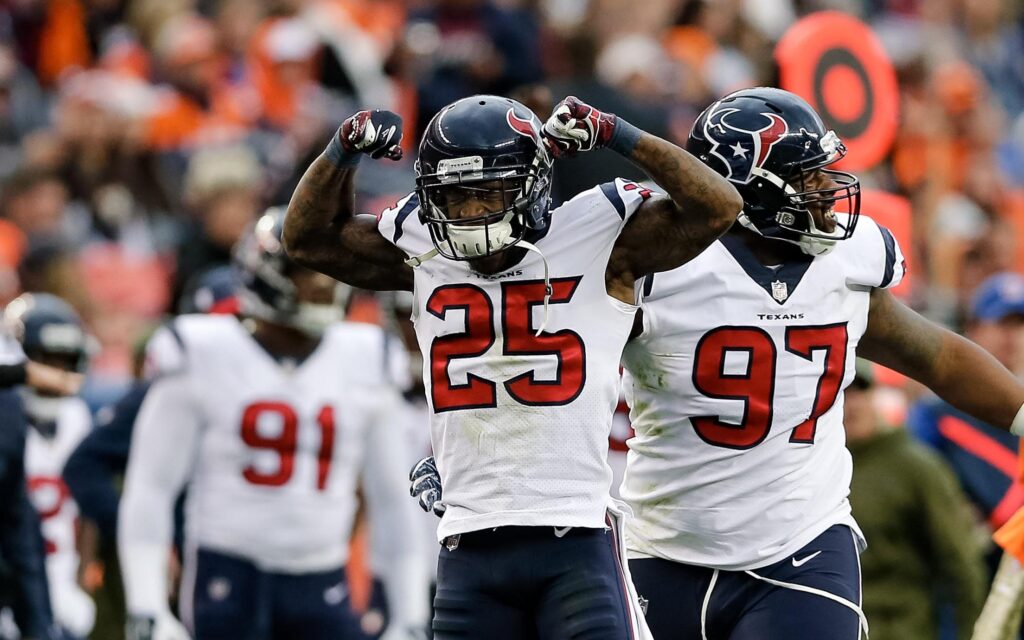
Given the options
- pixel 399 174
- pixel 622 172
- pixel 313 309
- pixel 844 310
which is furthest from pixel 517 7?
pixel 844 310

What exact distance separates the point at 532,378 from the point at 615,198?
0.50 meters

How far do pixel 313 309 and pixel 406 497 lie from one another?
0.76 m

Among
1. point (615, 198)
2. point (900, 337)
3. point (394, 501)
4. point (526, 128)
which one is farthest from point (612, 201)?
point (394, 501)

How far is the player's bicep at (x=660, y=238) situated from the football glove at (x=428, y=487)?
0.74m

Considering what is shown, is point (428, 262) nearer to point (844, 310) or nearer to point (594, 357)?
point (594, 357)

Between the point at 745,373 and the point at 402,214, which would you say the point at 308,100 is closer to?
the point at 402,214

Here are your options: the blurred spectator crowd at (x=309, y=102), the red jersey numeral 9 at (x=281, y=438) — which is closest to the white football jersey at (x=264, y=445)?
the red jersey numeral 9 at (x=281, y=438)

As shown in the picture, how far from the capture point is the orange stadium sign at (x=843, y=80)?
7918mm

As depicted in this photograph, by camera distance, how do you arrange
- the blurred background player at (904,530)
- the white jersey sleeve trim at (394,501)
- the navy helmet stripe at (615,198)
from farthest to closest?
the blurred background player at (904,530), the white jersey sleeve trim at (394,501), the navy helmet stripe at (615,198)

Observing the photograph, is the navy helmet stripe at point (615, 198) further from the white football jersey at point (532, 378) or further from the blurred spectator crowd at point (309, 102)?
the blurred spectator crowd at point (309, 102)

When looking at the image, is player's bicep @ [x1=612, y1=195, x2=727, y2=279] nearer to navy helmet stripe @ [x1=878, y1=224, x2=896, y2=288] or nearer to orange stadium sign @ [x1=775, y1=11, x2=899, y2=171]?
navy helmet stripe @ [x1=878, y1=224, x2=896, y2=288]

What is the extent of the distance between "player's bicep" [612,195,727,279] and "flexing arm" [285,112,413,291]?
58 cm

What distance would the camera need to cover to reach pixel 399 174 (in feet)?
35.6

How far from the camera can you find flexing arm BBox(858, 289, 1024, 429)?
518 centimetres
